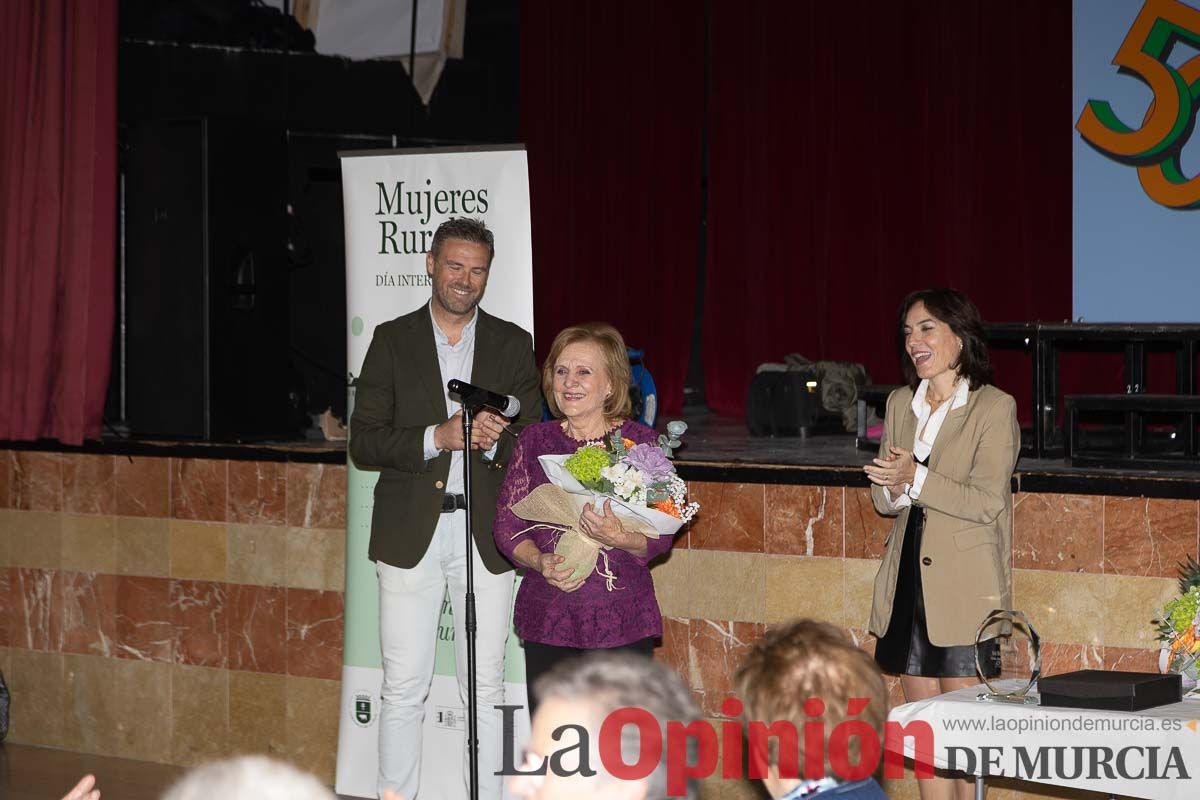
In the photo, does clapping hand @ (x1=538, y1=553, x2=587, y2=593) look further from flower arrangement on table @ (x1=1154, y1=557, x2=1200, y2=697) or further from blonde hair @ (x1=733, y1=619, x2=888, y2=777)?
blonde hair @ (x1=733, y1=619, x2=888, y2=777)

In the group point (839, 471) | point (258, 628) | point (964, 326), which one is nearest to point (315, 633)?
point (258, 628)

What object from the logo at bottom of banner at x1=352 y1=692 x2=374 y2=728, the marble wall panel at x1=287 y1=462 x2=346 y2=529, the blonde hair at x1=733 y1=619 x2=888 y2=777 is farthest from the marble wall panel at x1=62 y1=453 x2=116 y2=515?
the blonde hair at x1=733 y1=619 x2=888 y2=777

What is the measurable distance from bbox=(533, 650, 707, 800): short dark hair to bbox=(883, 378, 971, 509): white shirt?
202 cm

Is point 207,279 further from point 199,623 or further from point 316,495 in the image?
point 199,623

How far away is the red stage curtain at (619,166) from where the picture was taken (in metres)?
7.78

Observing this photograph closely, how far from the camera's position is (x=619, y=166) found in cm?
798

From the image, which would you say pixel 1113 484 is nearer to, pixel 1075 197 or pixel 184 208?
pixel 1075 197

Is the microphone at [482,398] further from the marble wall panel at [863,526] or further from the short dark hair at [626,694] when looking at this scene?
the short dark hair at [626,694]

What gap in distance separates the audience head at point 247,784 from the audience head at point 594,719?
12.0 inches

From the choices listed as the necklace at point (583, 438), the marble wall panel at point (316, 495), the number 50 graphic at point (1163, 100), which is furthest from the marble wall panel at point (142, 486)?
the number 50 graphic at point (1163, 100)

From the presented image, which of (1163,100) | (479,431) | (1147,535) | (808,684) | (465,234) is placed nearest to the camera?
(808,684)

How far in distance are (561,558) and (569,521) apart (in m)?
0.09

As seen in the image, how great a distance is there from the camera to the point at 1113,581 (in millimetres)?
4117

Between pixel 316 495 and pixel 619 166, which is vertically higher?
pixel 619 166
